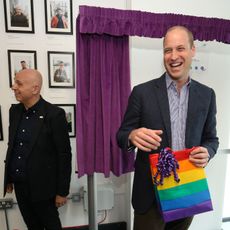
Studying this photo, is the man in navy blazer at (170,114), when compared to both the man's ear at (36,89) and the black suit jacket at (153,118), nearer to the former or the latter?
the black suit jacket at (153,118)

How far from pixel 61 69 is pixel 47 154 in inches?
29.1

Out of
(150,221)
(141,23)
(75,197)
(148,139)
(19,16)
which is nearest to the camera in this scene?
(148,139)

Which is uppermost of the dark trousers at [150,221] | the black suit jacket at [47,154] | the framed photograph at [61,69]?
the framed photograph at [61,69]

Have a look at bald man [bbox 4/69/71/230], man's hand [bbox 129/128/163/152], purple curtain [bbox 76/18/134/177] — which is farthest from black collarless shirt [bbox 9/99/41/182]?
man's hand [bbox 129/128/163/152]

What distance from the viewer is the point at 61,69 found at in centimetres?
182

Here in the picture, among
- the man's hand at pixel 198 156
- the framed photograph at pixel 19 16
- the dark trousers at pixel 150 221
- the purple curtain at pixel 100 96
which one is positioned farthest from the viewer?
the framed photograph at pixel 19 16

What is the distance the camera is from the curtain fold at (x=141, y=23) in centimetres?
141

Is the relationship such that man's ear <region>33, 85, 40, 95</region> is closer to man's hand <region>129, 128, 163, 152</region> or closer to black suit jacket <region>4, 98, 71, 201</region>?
black suit jacket <region>4, 98, 71, 201</region>

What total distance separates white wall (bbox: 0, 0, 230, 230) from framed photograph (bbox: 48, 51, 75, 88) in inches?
1.6

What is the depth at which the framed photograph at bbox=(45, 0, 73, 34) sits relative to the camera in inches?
68.7

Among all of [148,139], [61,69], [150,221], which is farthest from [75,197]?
[148,139]

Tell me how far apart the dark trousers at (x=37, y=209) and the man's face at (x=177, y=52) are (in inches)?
46.3

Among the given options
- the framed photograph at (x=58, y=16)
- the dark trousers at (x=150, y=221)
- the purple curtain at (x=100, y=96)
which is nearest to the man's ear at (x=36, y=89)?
the purple curtain at (x=100, y=96)

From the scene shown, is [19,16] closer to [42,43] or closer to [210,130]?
[42,43]
